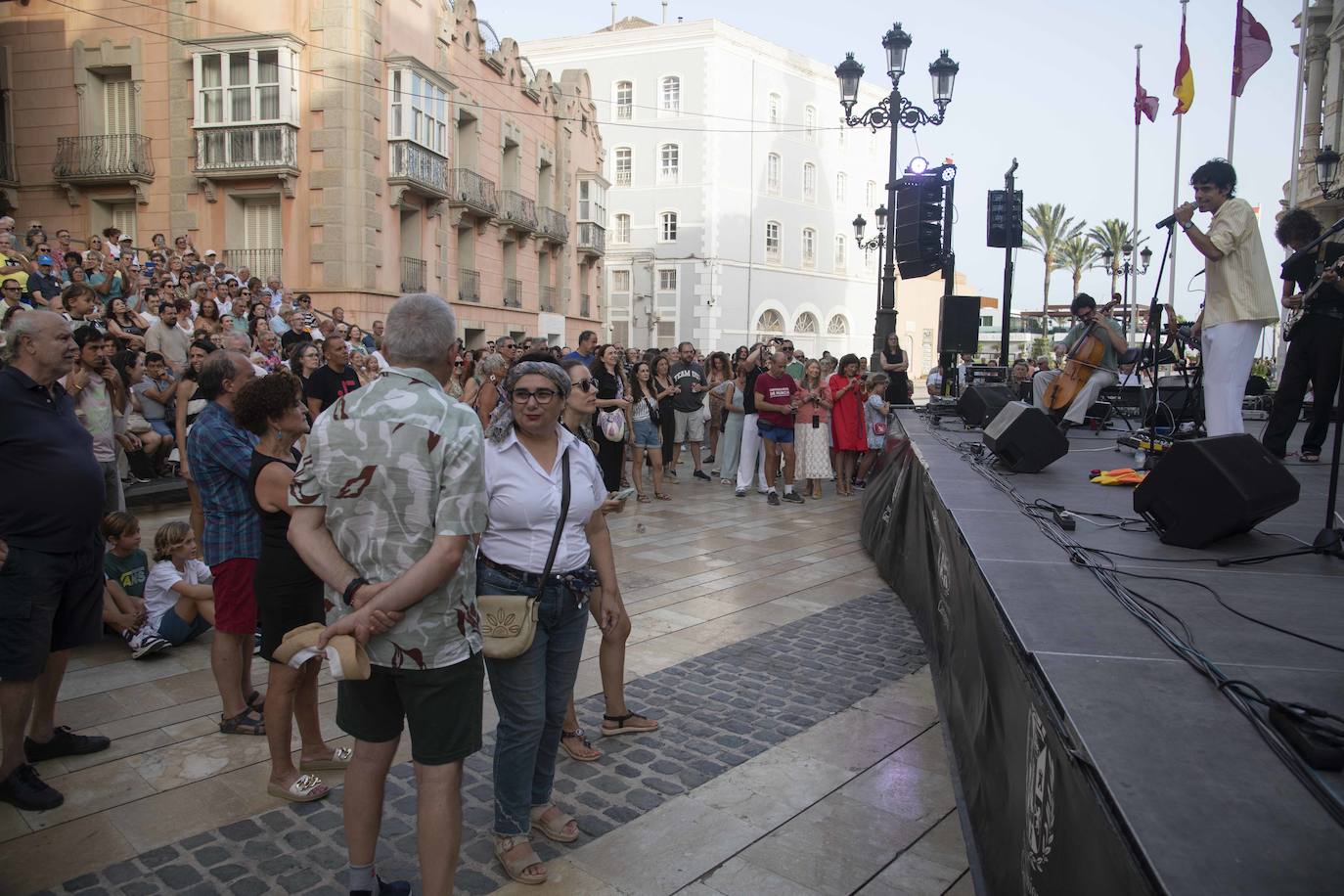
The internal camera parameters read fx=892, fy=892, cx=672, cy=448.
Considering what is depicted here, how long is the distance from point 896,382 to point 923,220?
2.67 m

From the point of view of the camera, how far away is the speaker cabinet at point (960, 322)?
47.8 ft

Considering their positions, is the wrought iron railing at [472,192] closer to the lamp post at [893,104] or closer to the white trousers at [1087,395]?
the lamp post at [893,104]

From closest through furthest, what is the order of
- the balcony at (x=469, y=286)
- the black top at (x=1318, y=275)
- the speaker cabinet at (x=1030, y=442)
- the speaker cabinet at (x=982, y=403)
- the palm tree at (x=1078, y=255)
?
the black top at (x=1318, y=275)
the speaker cabinet at (x=1030, y=442)
the speaker cabinet at (x=982, y=403)
the balcony at (x=469, y=286)
the palm tree at (x=1078, y=255)

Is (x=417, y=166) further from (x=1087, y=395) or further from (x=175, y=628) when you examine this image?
(x=175, y=628)

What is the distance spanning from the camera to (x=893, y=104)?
45.9 ft

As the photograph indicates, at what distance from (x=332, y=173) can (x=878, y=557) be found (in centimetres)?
1798

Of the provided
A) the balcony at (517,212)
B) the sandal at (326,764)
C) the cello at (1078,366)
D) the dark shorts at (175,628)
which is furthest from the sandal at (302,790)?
the balcony at (517,212)

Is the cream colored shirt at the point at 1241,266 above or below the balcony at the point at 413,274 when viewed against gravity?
below

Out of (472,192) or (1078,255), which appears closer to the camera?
(472,192)

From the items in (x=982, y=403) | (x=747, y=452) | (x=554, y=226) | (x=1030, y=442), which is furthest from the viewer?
(x=554, y=226)

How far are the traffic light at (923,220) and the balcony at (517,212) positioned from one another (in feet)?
54.6

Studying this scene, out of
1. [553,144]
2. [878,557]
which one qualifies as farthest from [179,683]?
[553,144]

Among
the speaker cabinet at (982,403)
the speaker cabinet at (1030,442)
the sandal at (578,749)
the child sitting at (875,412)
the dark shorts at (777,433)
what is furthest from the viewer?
the child sitting at (875,412)

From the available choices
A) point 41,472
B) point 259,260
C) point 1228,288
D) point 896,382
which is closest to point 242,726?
point 41,472
